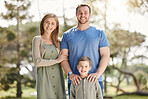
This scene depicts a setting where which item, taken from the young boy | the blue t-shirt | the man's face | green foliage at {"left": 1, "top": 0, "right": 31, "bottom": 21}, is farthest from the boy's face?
green foliage at {"left": 1, "top": 0, "right": 31, "bottom": 21}

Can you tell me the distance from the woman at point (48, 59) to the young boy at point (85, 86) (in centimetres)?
27

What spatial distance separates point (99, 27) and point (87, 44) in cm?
481

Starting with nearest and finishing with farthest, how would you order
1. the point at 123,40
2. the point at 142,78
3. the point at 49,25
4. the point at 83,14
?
the point at 83,14, the point at 49,25, the point at 142,78, the point at 123,40

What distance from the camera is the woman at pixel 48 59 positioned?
225cm

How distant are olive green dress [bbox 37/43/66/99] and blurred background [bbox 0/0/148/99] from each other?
4.45 m

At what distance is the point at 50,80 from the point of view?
2.28 m

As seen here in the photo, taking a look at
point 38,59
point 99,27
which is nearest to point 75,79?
point 38,59

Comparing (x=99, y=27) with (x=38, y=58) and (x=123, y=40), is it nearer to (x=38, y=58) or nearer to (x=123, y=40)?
(x=123, y=40)

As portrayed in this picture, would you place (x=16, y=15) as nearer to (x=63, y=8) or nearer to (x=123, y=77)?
(x=63, y=8)

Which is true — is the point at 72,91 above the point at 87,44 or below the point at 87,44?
below

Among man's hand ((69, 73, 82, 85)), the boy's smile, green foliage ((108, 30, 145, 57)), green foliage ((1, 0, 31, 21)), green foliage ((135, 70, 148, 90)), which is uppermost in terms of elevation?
green foliage ((1, 0, 31, 21))

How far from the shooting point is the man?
212 centimetres

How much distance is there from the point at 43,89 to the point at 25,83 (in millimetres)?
4913

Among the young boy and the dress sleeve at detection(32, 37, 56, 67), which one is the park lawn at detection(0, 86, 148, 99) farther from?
the young boy
